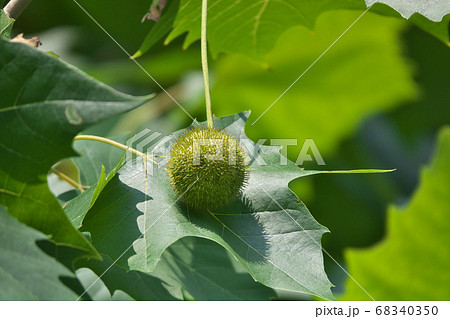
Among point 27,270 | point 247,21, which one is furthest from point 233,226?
point 247,21

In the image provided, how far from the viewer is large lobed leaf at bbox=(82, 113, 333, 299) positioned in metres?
0.93

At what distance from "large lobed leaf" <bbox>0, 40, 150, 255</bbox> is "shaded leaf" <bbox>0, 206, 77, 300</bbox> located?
0.03 m

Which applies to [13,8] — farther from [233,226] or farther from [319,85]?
[319,85]

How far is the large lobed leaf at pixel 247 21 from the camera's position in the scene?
52.5 inches

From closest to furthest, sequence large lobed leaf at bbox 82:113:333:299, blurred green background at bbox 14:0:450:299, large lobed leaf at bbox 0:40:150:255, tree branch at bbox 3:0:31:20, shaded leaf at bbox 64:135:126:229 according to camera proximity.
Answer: large lobed leaf at bbox 0:40:150:255
large lobed leaf at bbox 82:113:333:299
tree branch at bbox 3:0:31:20
shaded leaf at bbox 64:135:126:229
blurred green background at bbox 14:0:450:299

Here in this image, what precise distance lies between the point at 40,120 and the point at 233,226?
17.3 inches

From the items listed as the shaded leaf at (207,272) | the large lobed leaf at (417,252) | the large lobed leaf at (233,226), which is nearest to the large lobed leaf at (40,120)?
the large lobed leaf at (233,226)

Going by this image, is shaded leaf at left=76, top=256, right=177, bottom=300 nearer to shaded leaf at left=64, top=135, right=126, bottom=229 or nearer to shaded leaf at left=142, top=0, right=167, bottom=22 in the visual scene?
shaded leaf at left=64, top=135, right=126, bottom=229

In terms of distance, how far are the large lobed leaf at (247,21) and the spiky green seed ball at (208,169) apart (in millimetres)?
428

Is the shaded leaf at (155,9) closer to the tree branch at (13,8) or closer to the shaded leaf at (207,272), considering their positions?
the tree branch at (13,8)

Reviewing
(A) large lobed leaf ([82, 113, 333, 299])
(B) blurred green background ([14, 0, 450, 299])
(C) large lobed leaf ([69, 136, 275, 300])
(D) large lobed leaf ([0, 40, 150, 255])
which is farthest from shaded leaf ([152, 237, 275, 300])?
(B) blurred green background ([14, 0, 450, 299])

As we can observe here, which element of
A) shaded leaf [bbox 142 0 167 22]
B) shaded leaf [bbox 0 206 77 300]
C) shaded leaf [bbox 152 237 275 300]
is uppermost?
shaded leaf [bbox 142 0 167 22]

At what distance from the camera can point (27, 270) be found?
750 mm

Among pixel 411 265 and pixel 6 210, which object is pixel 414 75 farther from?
pixel 6 210
